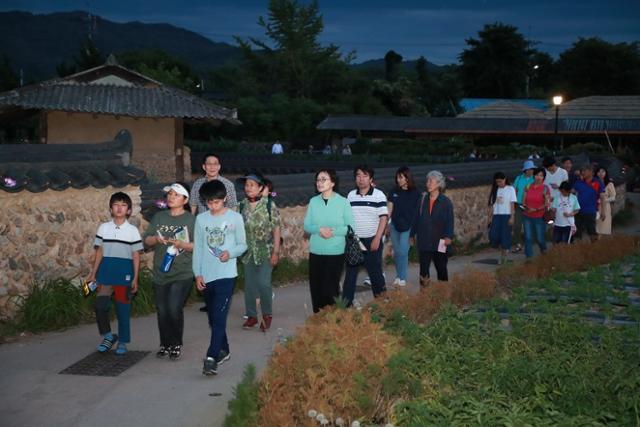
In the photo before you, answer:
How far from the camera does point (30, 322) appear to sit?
9523 mm

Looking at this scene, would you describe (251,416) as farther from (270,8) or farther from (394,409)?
(270,8)

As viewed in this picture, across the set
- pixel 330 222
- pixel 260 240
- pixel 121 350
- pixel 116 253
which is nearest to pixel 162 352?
pixel 121 350

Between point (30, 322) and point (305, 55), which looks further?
point (305, 55)

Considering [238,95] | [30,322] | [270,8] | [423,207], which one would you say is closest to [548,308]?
[423,207]

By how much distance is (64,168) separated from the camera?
33.3 ft

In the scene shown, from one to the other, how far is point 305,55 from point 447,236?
68053mm

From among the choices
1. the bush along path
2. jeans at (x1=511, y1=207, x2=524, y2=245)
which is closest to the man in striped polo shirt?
the bush along path

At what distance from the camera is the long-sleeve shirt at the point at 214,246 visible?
7.96 m

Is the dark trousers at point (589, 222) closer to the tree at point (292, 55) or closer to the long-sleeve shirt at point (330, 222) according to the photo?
the long-sleeve shirt at point (330, 222)

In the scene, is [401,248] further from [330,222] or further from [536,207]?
[536,207]

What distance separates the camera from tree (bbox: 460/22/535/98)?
310 ft

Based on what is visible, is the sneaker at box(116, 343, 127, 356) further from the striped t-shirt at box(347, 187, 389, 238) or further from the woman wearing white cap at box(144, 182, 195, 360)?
the striped t-shirt at box(347, 187, 389, 238)

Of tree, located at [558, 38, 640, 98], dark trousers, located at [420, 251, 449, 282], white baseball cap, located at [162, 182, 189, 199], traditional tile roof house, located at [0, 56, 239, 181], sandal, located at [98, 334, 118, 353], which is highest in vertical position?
tree, located at [558, 38, 640, 98]

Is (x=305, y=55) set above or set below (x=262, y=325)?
above
